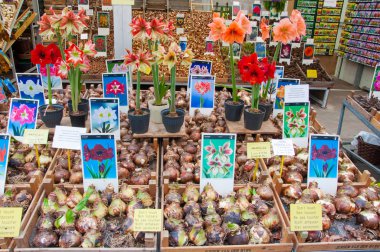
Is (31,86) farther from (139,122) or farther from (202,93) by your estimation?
(202,93)

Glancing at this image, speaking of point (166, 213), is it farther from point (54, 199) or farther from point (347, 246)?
point (347, 246)

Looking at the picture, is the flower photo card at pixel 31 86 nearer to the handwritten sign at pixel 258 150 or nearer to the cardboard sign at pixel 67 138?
the cardboard sign at pixel 67 138

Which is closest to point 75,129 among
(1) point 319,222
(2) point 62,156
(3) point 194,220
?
(2) point 62,156

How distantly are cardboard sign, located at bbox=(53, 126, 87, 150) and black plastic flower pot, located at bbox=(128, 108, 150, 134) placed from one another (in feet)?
1.51

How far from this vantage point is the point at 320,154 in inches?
82.5

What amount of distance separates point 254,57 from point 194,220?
1.29 meters

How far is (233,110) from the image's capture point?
107 inches

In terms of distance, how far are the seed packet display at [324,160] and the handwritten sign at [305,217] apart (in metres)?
0.46

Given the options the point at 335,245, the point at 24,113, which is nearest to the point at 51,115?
the point at 24,113

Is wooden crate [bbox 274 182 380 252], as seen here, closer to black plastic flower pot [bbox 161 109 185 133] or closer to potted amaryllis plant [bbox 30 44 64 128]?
black plastic flower pot [bbox 161 109 185 133]

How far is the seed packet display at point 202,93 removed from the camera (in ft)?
9.50

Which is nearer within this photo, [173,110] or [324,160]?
[324,160]

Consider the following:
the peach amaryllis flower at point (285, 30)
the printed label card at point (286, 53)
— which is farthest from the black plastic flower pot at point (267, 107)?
the printed label card at point (286, 53)

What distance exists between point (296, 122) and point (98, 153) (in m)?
1.55
